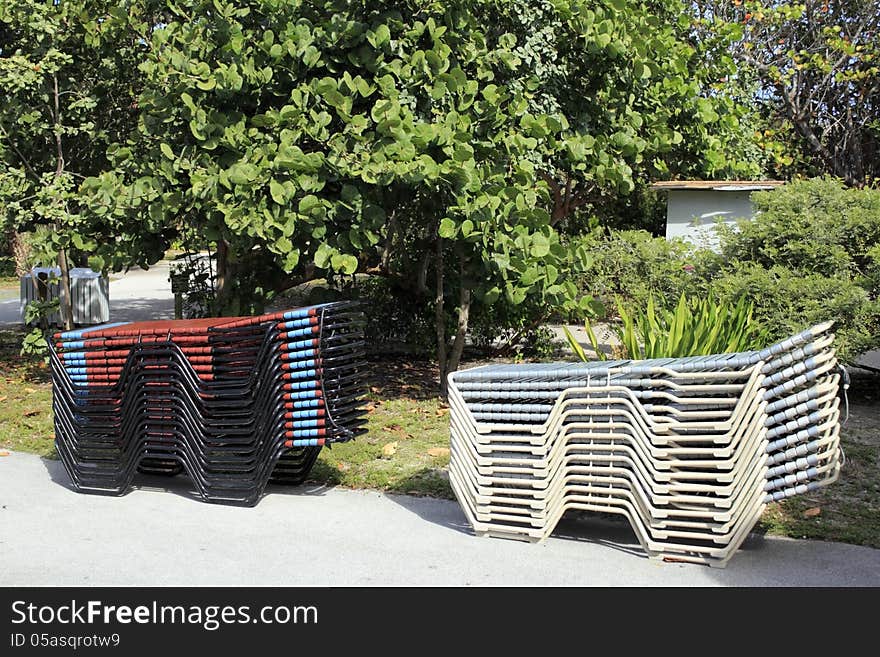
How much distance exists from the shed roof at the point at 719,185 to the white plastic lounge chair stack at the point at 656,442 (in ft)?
34.4

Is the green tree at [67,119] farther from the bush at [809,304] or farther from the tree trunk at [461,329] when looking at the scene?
the bush at [809,304]

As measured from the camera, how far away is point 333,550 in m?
5.36

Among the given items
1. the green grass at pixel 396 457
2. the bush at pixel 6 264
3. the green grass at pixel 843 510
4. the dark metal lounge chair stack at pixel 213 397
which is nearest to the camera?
the green grass at pixel 843 510

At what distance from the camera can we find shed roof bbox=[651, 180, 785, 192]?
49.8 ft

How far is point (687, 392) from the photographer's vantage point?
486cm

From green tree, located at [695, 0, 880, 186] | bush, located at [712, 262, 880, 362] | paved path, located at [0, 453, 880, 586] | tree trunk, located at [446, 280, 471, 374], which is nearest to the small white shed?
green tree, located at [695, 0, 880, 186]

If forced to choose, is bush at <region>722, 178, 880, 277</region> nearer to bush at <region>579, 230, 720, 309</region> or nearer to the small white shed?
bush at <region>579, 230, 720, 309</region>

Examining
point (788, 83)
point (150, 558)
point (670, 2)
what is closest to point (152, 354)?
point (150, 558)

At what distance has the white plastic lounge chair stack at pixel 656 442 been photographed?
473 cm

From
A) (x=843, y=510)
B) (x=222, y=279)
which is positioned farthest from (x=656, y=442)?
(x=222, y=279)

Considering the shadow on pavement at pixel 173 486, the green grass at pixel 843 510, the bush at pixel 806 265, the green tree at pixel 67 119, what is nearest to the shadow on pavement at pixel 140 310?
the green tree at pixel 67 119

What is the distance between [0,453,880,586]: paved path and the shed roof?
10.4m

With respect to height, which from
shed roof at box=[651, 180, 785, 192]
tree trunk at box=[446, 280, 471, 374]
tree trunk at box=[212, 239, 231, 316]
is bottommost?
tree trunk at box=[446, 280, 471, 374]

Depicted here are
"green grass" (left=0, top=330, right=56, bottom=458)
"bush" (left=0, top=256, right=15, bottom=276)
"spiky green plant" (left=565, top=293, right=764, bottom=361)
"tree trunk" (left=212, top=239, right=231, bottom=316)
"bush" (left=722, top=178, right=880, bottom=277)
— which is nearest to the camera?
"spiky green plant" (left=565, top=293, right=764, bottom=361)
